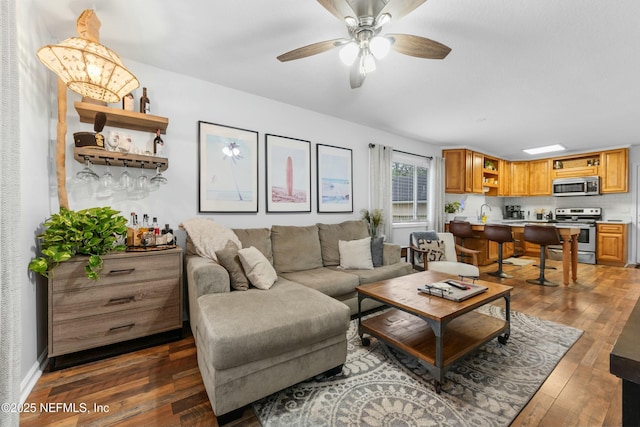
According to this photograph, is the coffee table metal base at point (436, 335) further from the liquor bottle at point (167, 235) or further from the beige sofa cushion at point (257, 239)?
the liquor bottle at point (167, 235)

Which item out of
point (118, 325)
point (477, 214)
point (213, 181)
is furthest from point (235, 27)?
point (477, 214)

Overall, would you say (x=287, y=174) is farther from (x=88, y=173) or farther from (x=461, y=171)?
(x=461, y=171)

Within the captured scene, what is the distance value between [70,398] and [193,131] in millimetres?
2344

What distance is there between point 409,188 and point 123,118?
445 centimetres

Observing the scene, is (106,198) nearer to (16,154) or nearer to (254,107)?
(16,154)

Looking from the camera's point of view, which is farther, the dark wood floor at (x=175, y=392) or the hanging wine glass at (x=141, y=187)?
the hanging wine glass at (x=141, y=187)

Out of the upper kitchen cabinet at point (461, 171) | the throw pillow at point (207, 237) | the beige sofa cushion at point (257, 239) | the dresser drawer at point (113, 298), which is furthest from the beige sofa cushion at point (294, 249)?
the upper kitchen cabinet at point (461, 171)

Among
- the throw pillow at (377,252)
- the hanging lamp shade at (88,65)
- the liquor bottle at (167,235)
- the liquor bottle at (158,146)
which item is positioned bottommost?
the throw pillow at (377,252)

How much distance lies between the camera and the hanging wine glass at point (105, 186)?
7.46ft

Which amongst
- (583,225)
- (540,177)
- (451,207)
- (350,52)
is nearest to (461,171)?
(451,207)

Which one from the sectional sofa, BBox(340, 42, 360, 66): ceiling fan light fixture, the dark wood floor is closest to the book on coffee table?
the dark wood floor

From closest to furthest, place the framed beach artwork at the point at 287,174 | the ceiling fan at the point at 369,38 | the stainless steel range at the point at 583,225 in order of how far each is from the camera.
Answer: the ceiling fan at the point at 369,38 → the framed beach artwork at the point at 287,174 → the stainless steel range at the point at 583,225

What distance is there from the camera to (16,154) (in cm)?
95

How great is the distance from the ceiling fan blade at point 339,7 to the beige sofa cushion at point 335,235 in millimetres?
2307
